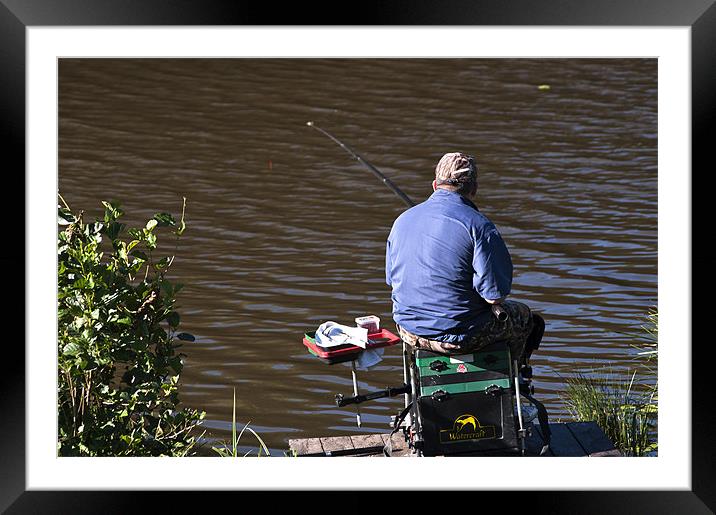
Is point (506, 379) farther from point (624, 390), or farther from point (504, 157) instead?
point (504, 157)

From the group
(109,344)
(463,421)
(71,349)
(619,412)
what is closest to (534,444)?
(463,421)

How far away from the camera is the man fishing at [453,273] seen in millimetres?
5305

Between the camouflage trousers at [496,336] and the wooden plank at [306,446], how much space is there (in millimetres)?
696

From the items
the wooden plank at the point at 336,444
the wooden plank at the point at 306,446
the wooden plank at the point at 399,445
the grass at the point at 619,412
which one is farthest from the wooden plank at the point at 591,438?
the wooden plank at the point at 306,446

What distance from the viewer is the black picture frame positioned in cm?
441

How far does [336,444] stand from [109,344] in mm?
1300

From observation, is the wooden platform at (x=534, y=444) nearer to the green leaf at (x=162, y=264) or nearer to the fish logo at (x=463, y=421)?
the fish logo at (x=463, y=421)

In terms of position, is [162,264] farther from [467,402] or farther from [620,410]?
[620,410]

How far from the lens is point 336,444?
19.5 feet

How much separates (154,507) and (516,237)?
6.20 metres

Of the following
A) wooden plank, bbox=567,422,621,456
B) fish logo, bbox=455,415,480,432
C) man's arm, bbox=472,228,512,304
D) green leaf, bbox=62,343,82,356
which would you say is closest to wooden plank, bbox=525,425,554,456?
wooden plank, bbox=567,422,621,456
